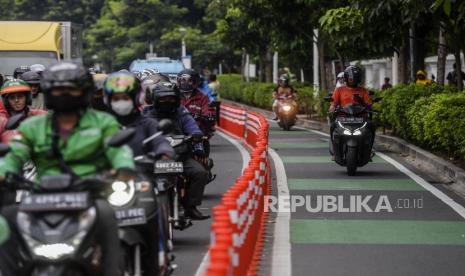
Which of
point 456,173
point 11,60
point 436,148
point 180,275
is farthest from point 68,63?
point 11,60

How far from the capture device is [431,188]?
17.4 m

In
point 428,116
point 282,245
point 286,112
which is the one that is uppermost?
point 428,116

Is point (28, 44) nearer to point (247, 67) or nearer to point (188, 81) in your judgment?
point (188, 81)

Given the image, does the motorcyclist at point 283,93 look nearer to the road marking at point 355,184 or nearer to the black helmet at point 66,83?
the road marking at point 355,184

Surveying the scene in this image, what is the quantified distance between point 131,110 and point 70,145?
67.1 inches

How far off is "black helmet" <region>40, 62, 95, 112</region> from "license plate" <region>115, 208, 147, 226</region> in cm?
97

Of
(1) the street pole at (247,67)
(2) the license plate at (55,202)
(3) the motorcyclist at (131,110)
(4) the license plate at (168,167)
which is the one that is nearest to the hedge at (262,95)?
(1) the street pole at (247,67)

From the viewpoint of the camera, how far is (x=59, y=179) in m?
6.91

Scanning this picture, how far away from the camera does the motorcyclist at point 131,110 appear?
8.70m

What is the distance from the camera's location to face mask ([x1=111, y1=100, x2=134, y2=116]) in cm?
886

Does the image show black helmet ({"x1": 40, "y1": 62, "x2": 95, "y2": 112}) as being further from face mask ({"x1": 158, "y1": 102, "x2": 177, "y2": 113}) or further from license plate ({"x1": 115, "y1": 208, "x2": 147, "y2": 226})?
face mask ({"x1": 158, "y1": 102, "x2": 177, "y2": 113})

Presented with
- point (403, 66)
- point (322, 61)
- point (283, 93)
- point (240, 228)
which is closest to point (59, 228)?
point (240, 228)

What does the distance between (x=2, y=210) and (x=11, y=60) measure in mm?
20070

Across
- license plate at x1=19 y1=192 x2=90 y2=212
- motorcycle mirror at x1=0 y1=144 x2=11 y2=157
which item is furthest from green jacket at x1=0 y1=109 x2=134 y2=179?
license plate at x1=19 y1=192 x2=90 y2=212
